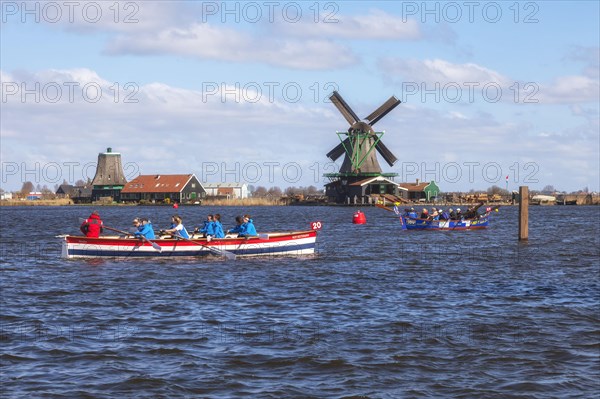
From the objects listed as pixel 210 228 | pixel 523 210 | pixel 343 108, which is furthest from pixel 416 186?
pixel 210 228

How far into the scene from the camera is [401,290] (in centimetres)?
2512

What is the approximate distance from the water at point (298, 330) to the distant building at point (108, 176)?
5303 inches

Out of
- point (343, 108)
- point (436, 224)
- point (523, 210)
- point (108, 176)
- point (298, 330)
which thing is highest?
point (343, 108)

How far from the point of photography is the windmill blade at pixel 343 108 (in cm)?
11825

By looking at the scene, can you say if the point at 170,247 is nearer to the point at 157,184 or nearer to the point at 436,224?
the point at 436,224

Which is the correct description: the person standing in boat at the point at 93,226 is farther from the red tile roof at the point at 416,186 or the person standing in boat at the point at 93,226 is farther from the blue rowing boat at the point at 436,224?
the red tile roof at the point at 416,186

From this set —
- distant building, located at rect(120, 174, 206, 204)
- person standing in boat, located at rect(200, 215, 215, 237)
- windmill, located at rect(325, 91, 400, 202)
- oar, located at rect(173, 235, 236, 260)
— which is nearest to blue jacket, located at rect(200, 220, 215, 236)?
person standing in boat, located at rect(200, 215, 215, 237)

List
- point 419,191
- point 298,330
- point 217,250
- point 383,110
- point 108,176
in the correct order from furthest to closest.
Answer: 1. point 108,176
2. point 419,191
3. point 383,110
4. point 217,250
5. point 298,330

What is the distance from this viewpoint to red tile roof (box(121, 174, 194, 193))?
152 m

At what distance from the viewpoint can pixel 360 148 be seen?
118m

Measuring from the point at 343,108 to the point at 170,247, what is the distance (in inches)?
3422

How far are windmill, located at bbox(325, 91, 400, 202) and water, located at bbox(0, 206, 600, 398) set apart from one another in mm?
84683

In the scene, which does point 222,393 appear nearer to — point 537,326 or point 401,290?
point 537,326

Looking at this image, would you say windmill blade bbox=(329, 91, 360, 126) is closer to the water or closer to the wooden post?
the wooden post
